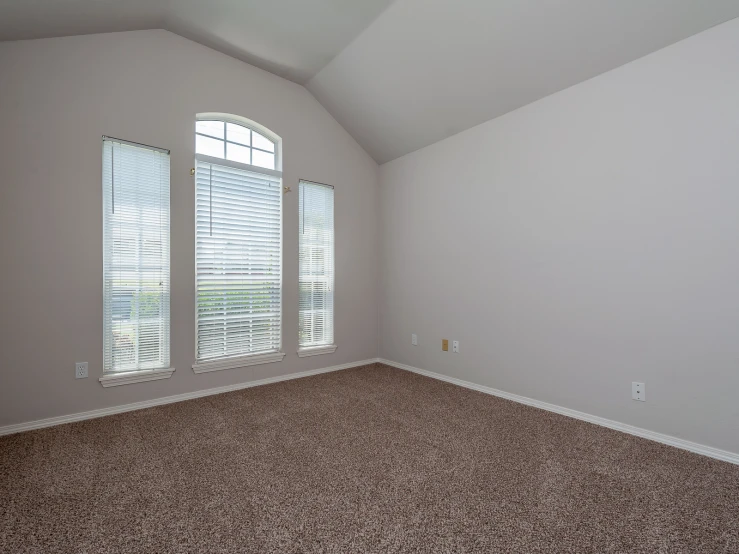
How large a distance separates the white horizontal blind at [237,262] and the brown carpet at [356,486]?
0.84 meters

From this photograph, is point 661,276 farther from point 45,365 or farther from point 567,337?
point 45,365

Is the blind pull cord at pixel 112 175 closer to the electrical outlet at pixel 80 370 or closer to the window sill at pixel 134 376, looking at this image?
the electrical outlet at pixel 80 370

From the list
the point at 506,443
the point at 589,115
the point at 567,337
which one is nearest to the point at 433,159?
the point at 589,115

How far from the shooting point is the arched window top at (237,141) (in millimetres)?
3314

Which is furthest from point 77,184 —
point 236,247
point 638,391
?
point 638,391

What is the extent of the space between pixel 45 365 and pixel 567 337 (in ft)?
12.3

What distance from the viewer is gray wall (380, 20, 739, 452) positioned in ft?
7.00

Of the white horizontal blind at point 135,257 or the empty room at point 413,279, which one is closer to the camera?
the empty room at point 413,279

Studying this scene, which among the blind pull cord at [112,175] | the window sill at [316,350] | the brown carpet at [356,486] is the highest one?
the blind pull cord at [112,175]

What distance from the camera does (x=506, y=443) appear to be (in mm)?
2262

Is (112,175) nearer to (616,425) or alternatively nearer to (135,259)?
(135,259)

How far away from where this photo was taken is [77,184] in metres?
2.64

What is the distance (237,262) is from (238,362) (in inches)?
36.8

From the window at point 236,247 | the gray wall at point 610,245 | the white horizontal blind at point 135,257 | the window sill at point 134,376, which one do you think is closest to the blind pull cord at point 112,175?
the white horizontal blind at point 135,257
